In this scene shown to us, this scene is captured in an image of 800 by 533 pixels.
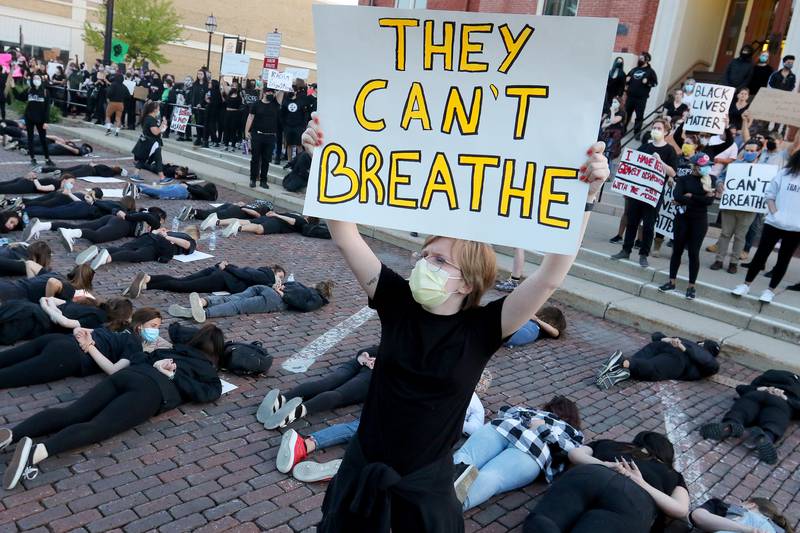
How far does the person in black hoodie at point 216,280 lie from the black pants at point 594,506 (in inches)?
192

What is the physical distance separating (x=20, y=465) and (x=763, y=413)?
6.14 meters

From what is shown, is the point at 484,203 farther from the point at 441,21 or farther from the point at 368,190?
the point at 441,21

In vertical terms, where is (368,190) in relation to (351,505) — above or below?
above

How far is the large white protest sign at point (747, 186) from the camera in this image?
9.74m

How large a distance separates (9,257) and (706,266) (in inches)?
398

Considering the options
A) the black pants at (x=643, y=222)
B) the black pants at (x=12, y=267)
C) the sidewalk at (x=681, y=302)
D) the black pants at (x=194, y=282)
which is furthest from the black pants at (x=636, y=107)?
the black pants at (x=12, y=267)

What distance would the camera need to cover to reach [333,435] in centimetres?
497

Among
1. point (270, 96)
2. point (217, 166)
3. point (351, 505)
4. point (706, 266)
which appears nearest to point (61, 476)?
point (351, 505)

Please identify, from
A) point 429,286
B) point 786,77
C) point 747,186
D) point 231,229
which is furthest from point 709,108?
point 429,286

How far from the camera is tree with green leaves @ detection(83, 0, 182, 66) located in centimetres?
4378

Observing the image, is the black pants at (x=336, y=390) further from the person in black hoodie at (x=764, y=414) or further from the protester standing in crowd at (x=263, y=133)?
the protester standing in crowd at (x=263, y=133)

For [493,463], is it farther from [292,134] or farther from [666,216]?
[292,134]

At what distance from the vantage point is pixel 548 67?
2557 mm

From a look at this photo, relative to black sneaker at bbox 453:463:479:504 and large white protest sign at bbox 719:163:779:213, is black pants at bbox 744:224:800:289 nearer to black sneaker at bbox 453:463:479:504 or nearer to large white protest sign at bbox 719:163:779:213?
large white protest sign at bbox 719:163:779:213
